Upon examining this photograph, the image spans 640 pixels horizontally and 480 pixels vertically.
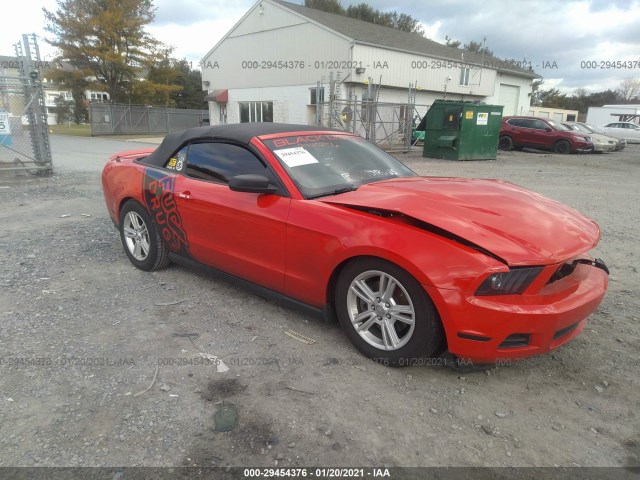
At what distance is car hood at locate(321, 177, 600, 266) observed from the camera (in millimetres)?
2549

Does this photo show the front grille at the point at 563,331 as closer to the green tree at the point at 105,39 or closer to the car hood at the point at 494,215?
the car hood at the point at 494,215

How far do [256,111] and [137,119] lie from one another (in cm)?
929

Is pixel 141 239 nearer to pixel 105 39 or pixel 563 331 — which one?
pixel 563 331

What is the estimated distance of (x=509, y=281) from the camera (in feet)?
8.14

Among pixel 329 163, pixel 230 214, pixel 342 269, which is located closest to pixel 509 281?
pixel 342 269

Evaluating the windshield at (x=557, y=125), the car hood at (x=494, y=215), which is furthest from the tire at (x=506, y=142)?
the car hood at (x=494, y=215)

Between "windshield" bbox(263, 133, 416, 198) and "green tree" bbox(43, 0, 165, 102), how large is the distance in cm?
3554

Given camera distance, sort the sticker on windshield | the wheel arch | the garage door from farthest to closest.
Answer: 1. the garage door
2. the sticker on windshield
3. the wheel arch

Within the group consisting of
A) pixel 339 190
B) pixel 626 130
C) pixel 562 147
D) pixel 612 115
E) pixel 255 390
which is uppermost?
pixel 612 115

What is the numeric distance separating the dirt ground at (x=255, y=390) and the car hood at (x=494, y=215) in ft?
2.75

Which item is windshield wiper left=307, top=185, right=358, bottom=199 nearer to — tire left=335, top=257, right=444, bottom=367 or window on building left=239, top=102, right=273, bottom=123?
tire left=335, top=257, right=444, bottom=367

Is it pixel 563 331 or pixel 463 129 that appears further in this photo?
pixel 463 129

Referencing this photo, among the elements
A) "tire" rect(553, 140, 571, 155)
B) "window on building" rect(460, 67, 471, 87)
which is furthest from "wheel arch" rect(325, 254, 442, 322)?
"window on building" rect(460, 67, 471, 87)

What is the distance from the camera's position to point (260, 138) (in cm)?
359
